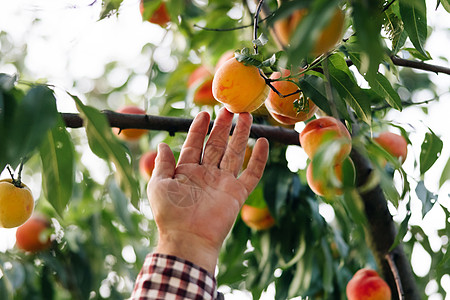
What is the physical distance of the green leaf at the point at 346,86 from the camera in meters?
0.98

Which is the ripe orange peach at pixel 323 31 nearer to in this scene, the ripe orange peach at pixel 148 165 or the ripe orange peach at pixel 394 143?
the ripe orange peach at pixel 394 143

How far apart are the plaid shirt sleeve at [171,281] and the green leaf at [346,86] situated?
0.39m

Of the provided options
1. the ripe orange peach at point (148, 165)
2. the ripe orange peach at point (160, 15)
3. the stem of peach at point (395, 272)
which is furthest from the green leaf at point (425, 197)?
the ripe orange peach at point (160, 15)

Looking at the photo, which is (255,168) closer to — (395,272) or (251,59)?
(251,59)

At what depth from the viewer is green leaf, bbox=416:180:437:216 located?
117cm

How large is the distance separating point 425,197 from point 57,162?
745mm

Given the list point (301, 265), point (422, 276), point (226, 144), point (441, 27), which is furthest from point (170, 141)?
point (441, 27)

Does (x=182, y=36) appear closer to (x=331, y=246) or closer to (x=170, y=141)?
(x=170, y=141)

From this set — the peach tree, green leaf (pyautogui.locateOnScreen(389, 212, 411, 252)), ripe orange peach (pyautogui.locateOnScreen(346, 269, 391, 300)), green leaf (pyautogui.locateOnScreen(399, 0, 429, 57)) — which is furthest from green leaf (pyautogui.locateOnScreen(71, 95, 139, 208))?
ripe orange peach (pyautogui.locateOnScreen(346, 269, 391, 300))

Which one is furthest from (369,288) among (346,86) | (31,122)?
(31,122)

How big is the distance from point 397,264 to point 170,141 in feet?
2.35

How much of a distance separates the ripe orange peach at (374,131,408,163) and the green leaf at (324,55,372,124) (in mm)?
398

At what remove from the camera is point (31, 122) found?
67cm

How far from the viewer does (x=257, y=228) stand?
1688mm
